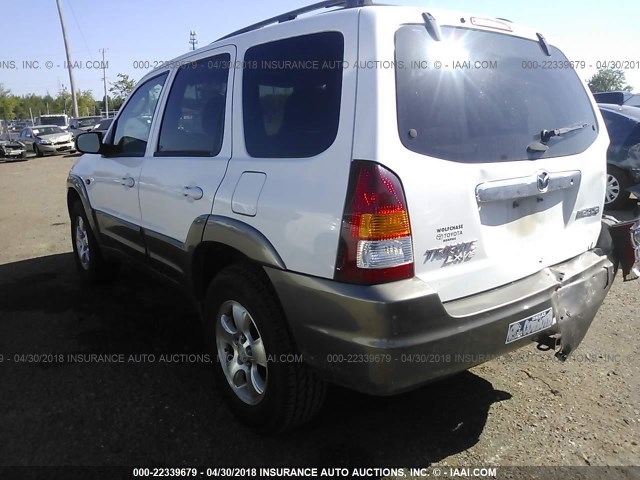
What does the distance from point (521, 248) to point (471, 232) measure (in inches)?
13.9

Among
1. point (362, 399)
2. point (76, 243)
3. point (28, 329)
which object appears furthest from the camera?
point (76, 243)

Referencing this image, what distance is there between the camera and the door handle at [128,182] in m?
3.59

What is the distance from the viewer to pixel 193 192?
2.80 m

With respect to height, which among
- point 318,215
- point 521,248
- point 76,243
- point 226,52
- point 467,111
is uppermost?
point 226,52

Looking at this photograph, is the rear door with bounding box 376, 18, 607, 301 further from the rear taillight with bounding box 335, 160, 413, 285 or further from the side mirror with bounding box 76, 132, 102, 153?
the side mirror with bounding box 76, 132, 102, 153

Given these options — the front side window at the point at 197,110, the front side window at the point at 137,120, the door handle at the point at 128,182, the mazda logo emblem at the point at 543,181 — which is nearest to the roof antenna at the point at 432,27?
the mazda logo emblem at the point at 543,181

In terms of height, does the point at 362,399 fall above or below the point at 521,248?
below

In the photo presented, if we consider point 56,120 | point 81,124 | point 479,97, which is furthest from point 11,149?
point 479,97

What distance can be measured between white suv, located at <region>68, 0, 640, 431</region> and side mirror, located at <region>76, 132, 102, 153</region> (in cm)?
144

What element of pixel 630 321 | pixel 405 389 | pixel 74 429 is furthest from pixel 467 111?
pixel 630 321

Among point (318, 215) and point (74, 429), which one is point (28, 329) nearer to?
point (74, 429)

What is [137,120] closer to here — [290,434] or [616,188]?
[290,434]

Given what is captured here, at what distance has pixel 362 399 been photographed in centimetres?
296

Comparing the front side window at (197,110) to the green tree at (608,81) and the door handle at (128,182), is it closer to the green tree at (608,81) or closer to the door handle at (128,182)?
the door handle at (128,182)
